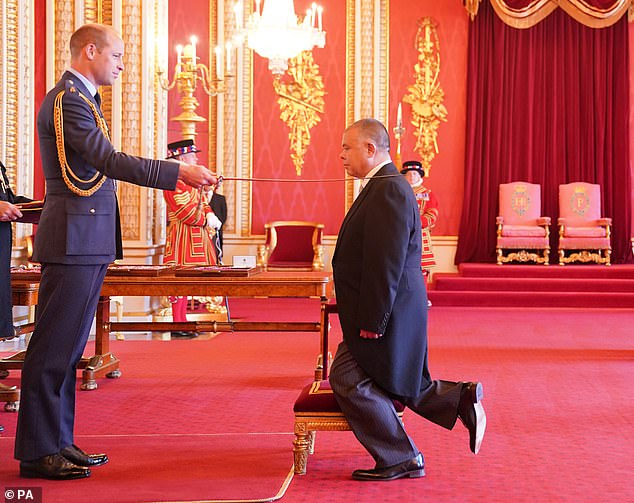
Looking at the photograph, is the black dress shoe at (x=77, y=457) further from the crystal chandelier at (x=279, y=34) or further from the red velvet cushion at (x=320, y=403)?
the crystal chandelier at (x=279, y=34)

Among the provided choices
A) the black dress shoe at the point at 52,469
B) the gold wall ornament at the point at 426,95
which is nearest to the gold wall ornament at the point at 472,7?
the gold wall ornament at the point at 426,95

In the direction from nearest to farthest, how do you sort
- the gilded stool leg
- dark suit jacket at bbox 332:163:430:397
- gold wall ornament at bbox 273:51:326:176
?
dark suit jacket at bbox 332:163:430:397
the gilded stool leg
gold wall ornament at bbox 273:51:326:176

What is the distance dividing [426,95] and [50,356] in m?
9.60

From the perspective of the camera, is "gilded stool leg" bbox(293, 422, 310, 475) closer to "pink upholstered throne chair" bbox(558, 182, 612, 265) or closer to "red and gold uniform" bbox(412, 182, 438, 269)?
"red and gold uniform" bbox(412, 182, 438, 269)

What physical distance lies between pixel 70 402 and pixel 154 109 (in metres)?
5.45

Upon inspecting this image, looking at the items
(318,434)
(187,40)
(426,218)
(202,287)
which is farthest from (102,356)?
(187,40)

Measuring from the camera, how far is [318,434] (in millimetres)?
4371

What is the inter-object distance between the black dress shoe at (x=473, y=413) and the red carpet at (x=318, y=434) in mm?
162

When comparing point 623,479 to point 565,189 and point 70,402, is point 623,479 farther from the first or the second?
point 565,189

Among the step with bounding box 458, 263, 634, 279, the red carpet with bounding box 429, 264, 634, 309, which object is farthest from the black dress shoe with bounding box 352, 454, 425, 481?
the step with bounding box 458, 263, 634, 279

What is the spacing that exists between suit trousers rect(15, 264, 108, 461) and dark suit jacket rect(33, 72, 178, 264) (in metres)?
0.08

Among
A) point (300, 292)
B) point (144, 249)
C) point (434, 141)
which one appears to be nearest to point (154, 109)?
point (144, 249)

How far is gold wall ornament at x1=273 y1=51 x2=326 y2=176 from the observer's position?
40.6 feet

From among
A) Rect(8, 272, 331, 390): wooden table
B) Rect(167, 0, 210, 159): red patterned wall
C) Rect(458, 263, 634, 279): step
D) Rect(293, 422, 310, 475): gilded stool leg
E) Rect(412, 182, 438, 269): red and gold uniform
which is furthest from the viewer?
Rect(167, 0, 210, 159): red patterned wall
